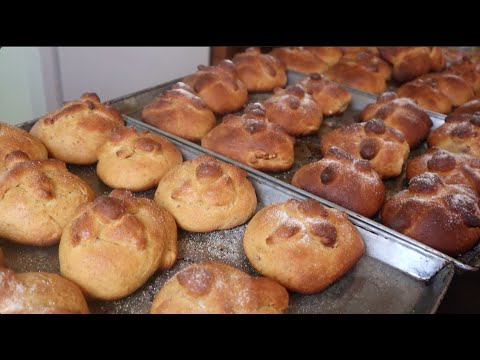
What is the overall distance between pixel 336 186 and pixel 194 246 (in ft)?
2.67

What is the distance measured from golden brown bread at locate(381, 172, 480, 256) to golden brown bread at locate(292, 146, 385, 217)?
0.11 m

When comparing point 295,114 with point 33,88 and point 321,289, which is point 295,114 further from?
point 33,88

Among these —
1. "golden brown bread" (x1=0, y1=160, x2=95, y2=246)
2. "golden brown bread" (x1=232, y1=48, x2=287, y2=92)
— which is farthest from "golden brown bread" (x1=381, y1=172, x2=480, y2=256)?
"golden brown bread" (x1=232, y1=48, x2=287, y2=92)

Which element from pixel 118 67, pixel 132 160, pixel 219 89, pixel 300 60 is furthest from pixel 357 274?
pixel 118 67

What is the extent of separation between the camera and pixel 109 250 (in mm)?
1708

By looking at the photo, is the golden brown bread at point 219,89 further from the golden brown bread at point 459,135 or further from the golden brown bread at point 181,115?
the golden brown bread at point 459,135

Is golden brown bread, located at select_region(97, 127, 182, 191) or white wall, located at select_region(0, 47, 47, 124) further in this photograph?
white wall, located at select_region(0, 47, 47, 124)

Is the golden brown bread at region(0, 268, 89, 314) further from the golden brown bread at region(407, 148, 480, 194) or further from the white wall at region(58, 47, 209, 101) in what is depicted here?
the white wall at region(58, 47, 209, 101)

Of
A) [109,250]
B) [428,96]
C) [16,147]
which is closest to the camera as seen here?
[109,250]

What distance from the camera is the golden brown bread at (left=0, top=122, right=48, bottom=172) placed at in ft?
6.82

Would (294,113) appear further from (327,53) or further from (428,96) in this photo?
(327,53)

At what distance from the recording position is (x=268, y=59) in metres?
3.74

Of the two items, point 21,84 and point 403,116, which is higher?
point 403,116

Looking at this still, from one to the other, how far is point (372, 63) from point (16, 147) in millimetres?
2956
